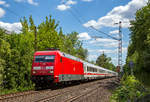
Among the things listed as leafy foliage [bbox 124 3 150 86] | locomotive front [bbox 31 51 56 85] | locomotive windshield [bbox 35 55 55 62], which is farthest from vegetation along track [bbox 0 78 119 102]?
leafy foliage [bbox 124 3 150 86]

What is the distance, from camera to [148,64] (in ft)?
59.6

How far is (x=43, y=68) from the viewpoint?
674 inches

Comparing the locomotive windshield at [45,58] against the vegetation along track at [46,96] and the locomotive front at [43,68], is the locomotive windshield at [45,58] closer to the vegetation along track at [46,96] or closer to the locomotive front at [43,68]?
the locomotive front at [43,68]

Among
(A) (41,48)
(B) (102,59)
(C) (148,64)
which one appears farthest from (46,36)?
(B) (102,59)

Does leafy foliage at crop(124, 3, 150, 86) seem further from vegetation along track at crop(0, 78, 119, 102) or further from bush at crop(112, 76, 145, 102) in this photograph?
vegetation along track at crop(0, 78, 119, 102)

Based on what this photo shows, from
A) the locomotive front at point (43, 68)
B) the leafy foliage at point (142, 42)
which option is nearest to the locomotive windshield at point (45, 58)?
the locomotive front at point (43, 68)

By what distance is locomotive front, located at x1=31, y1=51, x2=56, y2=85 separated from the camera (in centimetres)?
1680

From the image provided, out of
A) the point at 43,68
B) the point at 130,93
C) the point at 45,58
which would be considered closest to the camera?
the point at 130,93

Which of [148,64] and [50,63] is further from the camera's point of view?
[148,64]

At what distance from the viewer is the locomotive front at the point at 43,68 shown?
16.8 meters

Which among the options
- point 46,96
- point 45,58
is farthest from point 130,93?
point 45,58

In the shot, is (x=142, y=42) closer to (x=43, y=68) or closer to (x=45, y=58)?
(x=45, y=58)

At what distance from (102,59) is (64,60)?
11444 centimetres

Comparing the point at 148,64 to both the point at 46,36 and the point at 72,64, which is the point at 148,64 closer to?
the point at 72,64
